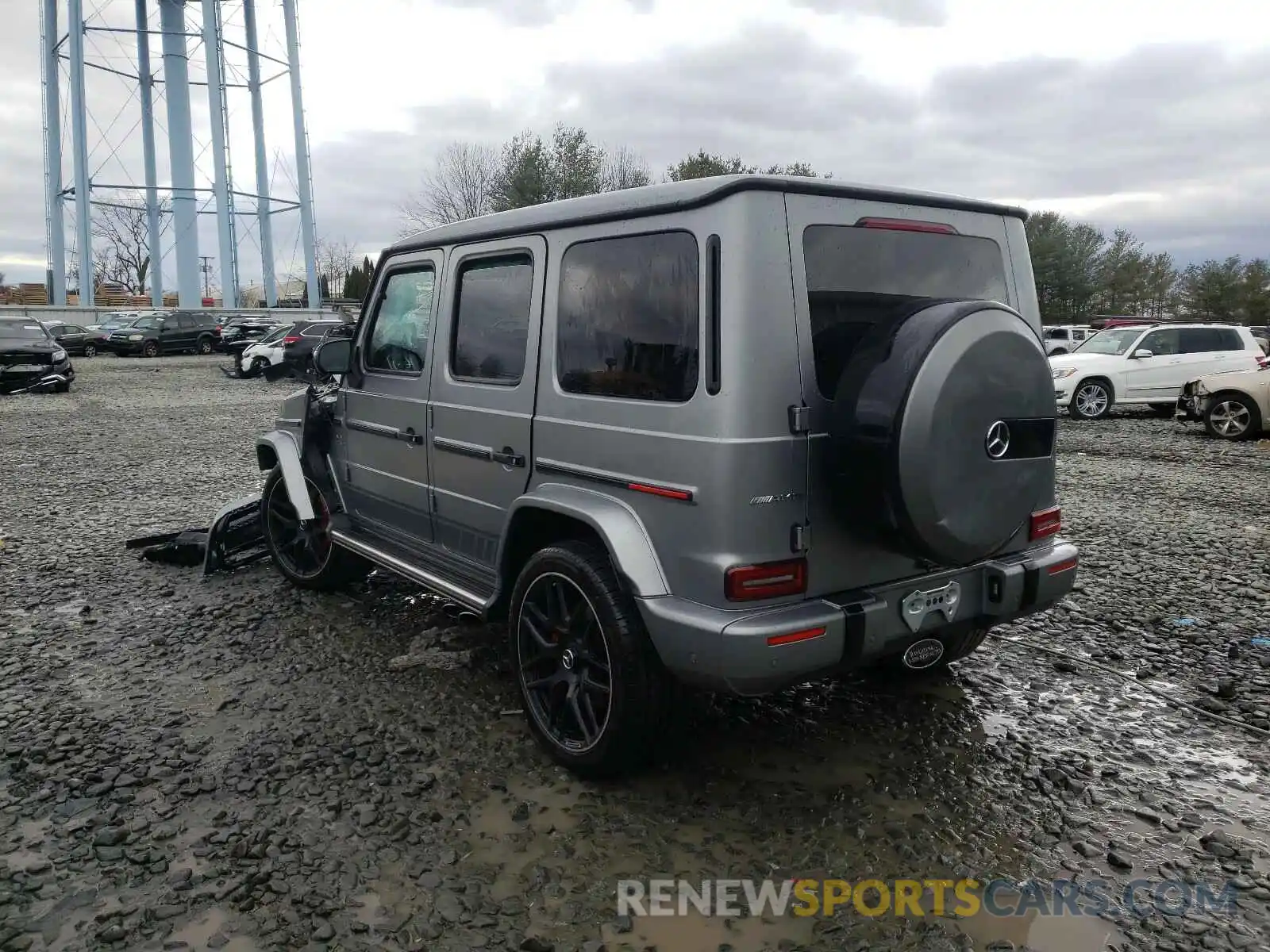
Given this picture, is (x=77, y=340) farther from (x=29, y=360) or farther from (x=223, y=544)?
(x=223, y=544)

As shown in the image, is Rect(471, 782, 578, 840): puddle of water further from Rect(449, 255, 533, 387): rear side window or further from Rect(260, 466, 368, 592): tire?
Rect(260, 466, 368, 592): tire

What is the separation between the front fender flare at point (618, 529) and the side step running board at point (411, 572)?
26.1 inches

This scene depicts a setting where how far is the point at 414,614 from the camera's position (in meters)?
5.20

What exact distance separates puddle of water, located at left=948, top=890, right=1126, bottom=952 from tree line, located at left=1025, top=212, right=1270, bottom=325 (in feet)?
151

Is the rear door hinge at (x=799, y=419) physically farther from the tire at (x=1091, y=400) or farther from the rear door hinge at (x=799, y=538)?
the tire at (x=1091, y=400)

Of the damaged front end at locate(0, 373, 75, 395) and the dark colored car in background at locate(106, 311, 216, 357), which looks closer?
the damaged front end at locate(0, 373, 75, 395)

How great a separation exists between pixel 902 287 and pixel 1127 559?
4.11m

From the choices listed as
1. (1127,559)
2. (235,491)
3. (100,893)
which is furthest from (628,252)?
(235,491)

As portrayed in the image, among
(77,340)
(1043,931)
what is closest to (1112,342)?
(1043,931)

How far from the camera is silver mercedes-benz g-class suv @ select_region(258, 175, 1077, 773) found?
2.81 metres

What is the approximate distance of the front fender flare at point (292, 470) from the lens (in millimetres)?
5121

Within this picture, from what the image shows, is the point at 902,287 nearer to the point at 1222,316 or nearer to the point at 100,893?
the point at 100,893

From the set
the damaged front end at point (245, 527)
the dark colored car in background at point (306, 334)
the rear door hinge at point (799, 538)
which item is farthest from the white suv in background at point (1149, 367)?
the dark colored car in background at point (306, 334)

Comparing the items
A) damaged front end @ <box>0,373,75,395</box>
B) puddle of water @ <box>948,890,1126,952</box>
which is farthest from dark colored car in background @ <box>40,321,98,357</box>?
puddle of water @ <box>948,890,1126,952</box>
